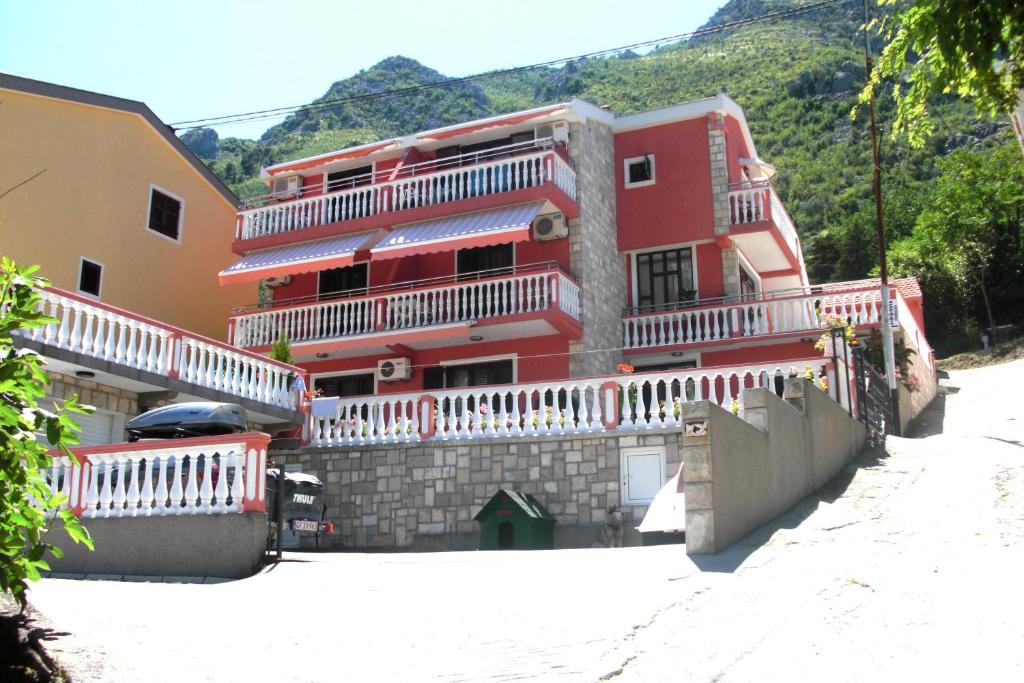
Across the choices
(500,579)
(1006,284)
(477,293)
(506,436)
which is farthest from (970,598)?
(1006,284)

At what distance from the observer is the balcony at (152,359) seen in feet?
56.6

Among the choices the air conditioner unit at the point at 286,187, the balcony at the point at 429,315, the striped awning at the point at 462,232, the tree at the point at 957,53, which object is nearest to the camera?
the tree at the point at 957,53

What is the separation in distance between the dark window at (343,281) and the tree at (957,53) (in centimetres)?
1973

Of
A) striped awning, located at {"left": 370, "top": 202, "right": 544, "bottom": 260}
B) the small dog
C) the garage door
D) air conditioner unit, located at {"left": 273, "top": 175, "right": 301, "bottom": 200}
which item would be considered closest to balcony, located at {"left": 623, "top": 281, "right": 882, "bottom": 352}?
striped awning, located at {"left": 370, "top": 202, "right": 544, "bottom": 260}

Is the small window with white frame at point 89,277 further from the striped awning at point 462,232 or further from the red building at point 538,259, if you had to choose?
the striped awning at point 462,232

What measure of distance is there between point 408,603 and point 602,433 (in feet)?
25.0

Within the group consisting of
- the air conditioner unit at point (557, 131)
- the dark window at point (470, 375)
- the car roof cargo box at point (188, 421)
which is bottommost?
the car roof cargo box at point (188, 421)

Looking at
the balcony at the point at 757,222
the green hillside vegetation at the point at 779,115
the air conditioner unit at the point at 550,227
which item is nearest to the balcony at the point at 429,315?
the air conditioner unit at the point at 550,227

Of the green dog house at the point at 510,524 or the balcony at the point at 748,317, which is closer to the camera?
the green dog house at the point at 510,524

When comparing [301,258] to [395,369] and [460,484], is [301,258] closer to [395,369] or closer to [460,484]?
[395,369]

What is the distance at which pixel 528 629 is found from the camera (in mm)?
8977

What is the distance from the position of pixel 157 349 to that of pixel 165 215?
27.1 feet

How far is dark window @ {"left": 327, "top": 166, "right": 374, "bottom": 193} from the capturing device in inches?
1090

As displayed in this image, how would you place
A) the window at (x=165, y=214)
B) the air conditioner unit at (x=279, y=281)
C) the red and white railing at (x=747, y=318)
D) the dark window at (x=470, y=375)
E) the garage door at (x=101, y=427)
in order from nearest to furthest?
the garage door at (x=101, y=427) < the red and white railing at (x=747, y=318) < the dark window at (x=470, y=375) < the window at (x=165, y=214) < the air conditioner unit at (x=279, y=281)
